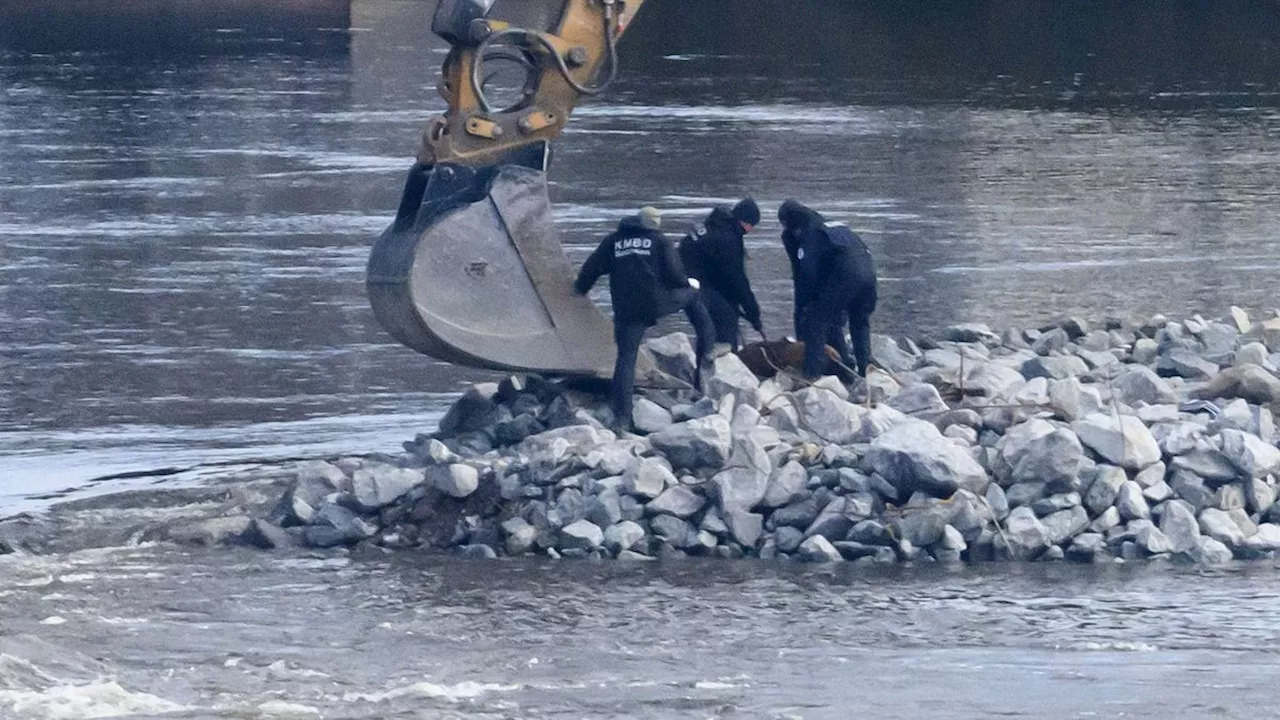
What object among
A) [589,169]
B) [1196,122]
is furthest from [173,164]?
[1196,122]

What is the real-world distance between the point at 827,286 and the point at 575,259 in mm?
7025

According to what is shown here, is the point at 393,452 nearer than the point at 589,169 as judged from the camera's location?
Yes

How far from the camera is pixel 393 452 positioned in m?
14.2

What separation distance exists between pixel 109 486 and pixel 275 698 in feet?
13.6

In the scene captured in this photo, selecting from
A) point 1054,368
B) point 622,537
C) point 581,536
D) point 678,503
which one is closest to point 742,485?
point 678,503

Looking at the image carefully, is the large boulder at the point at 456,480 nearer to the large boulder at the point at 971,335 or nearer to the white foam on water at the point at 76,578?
the white foam on water at the point at 76,578

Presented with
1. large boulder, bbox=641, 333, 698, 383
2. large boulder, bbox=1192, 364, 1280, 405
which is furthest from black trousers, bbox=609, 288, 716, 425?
large boulder, bbox=1192, 364, 1280, 405

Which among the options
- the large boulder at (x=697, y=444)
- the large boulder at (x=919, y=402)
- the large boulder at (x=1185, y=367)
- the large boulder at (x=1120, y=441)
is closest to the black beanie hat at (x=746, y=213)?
the large boulder at (x=919, y=402)

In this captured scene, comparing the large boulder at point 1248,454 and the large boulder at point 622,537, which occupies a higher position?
the large boulder at point 1248,454

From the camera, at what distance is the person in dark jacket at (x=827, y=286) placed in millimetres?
14234

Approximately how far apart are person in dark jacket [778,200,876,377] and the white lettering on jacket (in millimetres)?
1349

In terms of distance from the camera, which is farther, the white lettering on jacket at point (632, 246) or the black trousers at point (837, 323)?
the black trousers at point (837, 323)

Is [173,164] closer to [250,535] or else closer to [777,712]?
[250,535]

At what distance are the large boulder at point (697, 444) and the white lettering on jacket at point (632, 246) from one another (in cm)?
129
